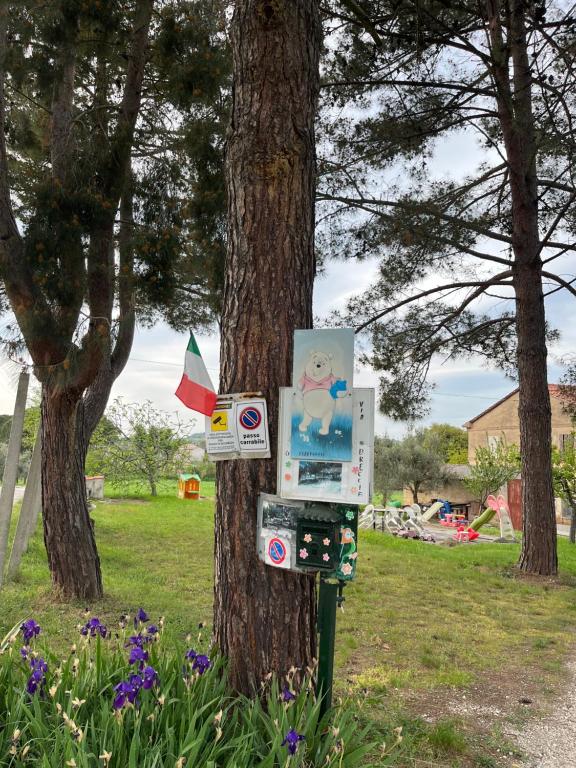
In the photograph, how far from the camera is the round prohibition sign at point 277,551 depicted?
2.47m

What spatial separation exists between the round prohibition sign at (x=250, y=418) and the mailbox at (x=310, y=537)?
0.33 metres

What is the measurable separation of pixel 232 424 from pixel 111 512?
41.6 feet

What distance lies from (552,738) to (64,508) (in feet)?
14.3

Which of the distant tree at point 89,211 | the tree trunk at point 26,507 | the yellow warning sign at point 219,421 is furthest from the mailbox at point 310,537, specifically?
the tree trunk at point 26,507

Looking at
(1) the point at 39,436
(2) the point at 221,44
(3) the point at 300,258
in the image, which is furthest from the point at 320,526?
(2) the point at 221,44

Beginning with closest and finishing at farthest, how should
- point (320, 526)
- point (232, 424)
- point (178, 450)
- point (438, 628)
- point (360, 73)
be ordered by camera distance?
point (320, 526) → point (232, 424) → point (438, 628) → point (360, 73) → point (178, 450)

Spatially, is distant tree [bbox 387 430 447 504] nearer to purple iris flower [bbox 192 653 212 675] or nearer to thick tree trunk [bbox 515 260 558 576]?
thick tree trunk [bbox 515 260 558 576]

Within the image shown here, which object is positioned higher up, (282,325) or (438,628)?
(282,325)

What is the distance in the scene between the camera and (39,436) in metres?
6.17

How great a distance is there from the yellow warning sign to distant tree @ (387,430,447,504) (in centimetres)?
2706

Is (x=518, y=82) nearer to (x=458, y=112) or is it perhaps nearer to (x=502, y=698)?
(x=458, y=112)

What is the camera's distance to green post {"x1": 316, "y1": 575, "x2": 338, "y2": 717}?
244cm

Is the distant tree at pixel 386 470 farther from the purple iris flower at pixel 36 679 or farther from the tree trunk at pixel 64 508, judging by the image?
the purple iris flower at pixel 36 679

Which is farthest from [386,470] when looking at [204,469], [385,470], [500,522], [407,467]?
[500,522]
